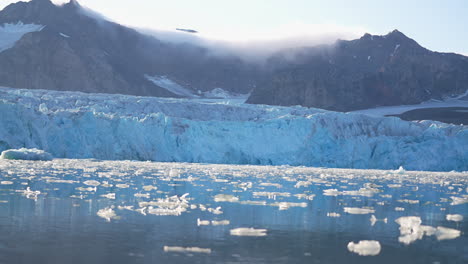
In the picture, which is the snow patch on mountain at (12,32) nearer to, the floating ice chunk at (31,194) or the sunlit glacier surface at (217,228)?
the floating ice chunk at (31,194)

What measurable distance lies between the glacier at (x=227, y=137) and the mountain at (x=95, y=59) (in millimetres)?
53624

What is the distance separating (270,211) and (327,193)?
386 cm

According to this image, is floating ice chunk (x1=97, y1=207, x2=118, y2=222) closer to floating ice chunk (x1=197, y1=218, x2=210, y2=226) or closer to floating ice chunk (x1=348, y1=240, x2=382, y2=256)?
floating ice chunk (x1=197, y1=218, x2=210, y2=226)

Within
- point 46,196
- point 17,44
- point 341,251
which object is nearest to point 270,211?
point 341,251

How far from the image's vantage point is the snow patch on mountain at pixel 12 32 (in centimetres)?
8594

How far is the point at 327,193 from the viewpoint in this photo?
11.9m

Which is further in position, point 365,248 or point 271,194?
point 271,194

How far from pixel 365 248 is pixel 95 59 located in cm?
8993

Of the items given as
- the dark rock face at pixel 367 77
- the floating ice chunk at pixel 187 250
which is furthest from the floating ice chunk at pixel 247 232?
the dark rock face at pixel 367 77

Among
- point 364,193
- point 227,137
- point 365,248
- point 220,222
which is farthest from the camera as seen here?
point 227,137

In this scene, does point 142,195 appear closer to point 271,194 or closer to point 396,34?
point 271,194

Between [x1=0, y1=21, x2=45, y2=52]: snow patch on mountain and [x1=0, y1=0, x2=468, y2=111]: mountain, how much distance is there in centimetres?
16

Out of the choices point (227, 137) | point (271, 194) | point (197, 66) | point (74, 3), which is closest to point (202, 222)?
point (271, 194)

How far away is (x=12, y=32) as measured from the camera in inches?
3634
